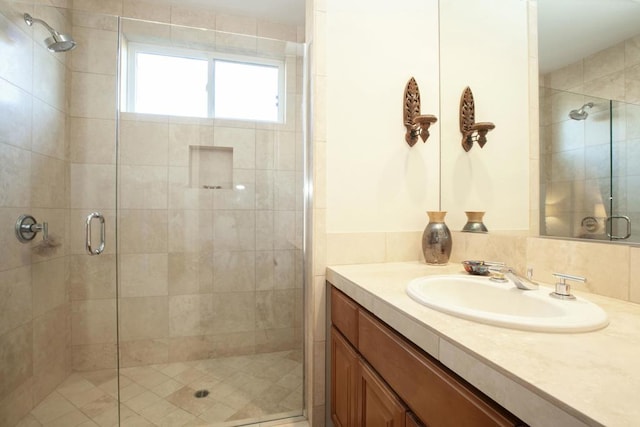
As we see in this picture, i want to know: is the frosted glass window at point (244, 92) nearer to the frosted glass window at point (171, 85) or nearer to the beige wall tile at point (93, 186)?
the frosted glass window at point (171, 85)

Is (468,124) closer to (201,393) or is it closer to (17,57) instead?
(201,393)

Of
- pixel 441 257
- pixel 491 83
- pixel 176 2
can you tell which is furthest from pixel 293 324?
pixel 176 2

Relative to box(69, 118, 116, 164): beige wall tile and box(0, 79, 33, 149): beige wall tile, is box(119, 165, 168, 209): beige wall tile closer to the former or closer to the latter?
box(69, 118, 116, 164): beige wall tile

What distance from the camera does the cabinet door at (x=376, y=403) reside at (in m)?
0.72

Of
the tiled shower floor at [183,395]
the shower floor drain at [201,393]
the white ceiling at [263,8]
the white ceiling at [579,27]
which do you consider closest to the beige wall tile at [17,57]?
the white ceiling at [263,8]

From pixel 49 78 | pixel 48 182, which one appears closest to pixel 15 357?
pixel 48 182

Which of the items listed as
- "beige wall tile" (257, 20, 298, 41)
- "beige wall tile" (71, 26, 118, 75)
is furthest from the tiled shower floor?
"beige wall tile" (257, 20, 298, 41)

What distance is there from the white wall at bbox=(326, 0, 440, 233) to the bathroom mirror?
521mm

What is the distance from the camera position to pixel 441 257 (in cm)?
130

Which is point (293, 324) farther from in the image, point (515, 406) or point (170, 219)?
point (515, 406)

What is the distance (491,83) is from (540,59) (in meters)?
0.25

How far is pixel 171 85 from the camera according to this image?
1.71 metres

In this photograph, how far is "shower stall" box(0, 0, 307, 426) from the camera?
1.36 metres

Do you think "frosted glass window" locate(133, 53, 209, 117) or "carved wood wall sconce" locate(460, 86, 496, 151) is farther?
"frosted glass window" locate(133, 53, 209, 117)
